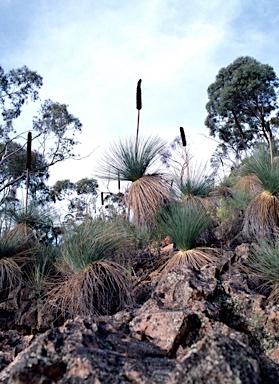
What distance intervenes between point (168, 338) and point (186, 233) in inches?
105

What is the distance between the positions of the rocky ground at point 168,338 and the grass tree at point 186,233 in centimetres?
33

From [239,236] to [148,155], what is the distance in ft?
6.44

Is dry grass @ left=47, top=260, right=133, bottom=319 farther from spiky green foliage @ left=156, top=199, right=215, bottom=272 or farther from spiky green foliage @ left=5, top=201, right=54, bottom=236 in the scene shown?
spiky green foliage @ left=5, top=201, right=54, bottom=236

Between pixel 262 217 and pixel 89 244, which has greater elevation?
pixel 262 217

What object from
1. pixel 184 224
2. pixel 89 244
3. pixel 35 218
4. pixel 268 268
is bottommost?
pixel 268 268

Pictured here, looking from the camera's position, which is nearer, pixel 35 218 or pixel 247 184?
pixel 35 218

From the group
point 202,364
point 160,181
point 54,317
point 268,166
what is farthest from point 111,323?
point 268,166

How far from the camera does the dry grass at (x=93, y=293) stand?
436 cm

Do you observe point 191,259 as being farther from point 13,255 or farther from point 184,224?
point 13,255

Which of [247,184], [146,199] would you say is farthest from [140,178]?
[247,184]

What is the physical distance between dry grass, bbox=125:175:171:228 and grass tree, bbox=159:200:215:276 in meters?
0.20

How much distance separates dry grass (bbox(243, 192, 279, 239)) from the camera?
19.2 feet

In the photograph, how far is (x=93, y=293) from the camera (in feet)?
14.5

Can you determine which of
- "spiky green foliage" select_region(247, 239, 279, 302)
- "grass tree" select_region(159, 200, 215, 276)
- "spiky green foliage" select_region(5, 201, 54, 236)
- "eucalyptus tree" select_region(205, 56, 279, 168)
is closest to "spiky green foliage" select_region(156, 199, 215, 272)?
"grass tree" select_region(159, 200, 215, 276)
